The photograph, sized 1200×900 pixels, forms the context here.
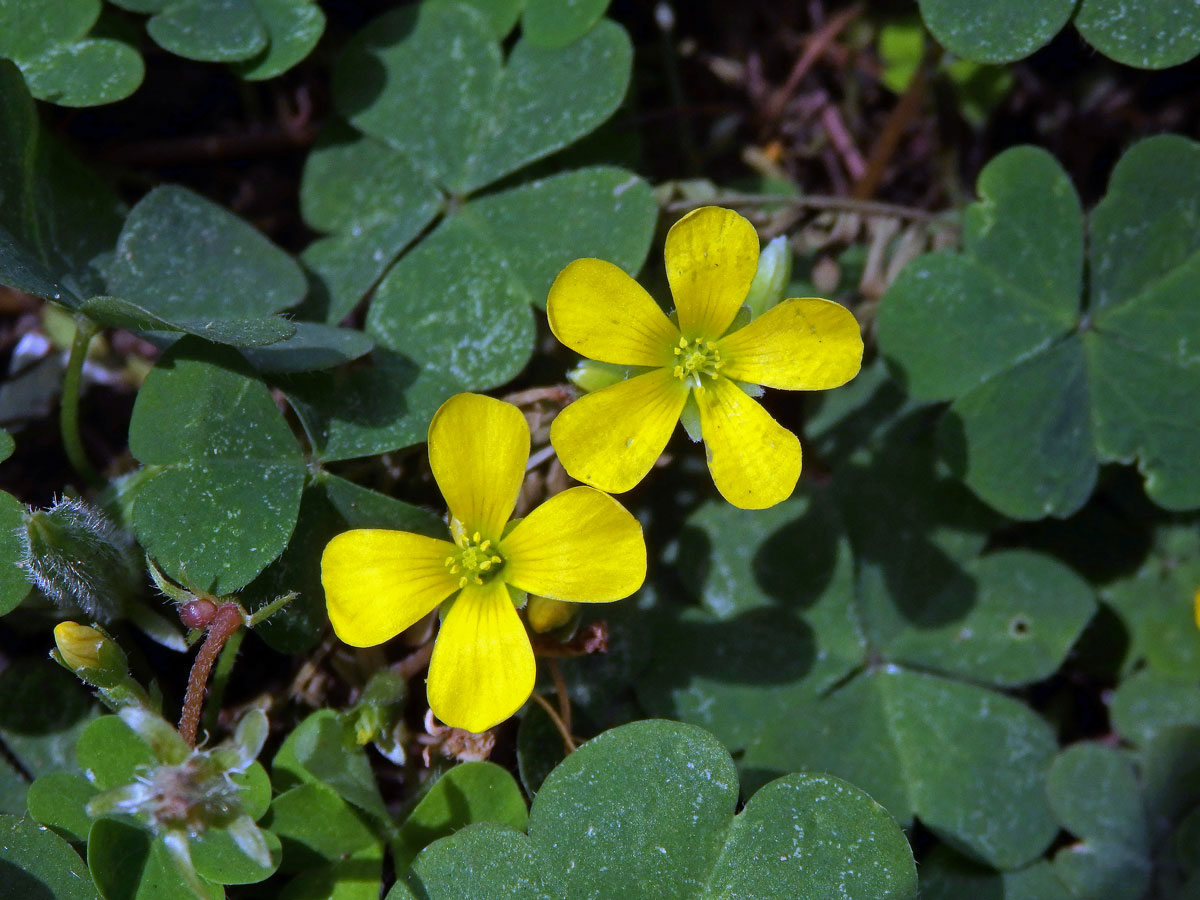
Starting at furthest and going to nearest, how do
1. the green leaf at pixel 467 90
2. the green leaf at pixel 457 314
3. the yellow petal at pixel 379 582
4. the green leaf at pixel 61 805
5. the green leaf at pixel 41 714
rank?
the green leaf at pixel 467 90 → the green leaf at pixel 457 314 → the green leaf at pixel 41 714 → the green leaf at pixel 61 805 → the yellow petal at pixel 379 582

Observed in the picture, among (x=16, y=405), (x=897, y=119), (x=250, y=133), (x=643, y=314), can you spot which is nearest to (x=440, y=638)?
(x=643, y=314)

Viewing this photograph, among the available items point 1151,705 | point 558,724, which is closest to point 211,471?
point 558,724

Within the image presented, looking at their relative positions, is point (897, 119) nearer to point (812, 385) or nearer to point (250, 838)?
point (812, 385)

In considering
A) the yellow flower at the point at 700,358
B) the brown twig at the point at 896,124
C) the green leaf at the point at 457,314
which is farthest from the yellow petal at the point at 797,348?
the brown twig at the point at 896,124

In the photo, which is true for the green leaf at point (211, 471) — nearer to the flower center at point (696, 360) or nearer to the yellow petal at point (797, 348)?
the flower center at point (696, 360)

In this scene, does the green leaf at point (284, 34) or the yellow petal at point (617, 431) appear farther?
the green leaf at point (284, 34)

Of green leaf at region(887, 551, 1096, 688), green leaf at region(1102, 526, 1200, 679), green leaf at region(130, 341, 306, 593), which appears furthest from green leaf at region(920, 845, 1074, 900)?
green leaf at region(130, 341, 306, 593)
